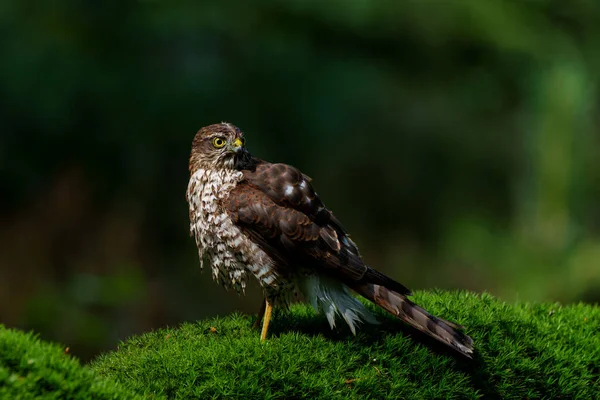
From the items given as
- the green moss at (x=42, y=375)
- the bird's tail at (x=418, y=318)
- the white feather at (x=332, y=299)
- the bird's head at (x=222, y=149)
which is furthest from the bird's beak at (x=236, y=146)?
the green moss at (x=42, y=375)

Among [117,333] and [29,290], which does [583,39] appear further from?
[29,290]

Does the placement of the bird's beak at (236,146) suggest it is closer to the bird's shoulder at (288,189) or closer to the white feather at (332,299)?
the bird's shoulder at (288,189)

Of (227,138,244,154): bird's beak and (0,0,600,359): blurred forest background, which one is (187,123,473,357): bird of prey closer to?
(227,138,244,154): bird's beak

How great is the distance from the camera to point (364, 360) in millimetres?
3861

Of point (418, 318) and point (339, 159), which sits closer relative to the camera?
point (418, 318)

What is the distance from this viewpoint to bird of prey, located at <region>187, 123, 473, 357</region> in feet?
12.6

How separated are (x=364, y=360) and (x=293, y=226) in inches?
27.9

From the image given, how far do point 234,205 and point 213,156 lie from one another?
304 mm

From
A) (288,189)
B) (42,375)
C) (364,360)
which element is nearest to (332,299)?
(364,360)

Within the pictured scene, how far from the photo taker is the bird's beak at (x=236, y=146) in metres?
3.97

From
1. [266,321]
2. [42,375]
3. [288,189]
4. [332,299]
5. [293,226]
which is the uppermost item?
[288,189]

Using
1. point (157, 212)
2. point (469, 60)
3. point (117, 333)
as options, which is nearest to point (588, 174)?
point (469, 60)

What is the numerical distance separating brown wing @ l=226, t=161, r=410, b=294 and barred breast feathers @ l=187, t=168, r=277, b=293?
0.05 metres

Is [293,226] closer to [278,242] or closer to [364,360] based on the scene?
[278,242]
